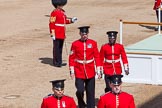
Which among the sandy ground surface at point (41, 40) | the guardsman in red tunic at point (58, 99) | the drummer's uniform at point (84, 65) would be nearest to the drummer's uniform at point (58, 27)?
the sandy ground surface at point (41, 40)

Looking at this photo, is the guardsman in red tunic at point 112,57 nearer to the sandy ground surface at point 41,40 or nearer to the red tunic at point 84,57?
the red tunic at point 84,57

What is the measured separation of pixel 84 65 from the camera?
12.7 meters

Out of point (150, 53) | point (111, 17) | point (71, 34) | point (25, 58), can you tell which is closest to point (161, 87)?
point (150, 53)

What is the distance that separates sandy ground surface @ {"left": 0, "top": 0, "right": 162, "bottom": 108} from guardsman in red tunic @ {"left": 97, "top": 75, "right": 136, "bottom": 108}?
4.41 meters

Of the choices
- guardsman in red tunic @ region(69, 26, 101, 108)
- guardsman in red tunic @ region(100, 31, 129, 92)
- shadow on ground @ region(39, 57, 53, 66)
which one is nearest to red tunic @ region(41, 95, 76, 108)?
guardsman in red tunic @ region(69, 26, 101, 108)

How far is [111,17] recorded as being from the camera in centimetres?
3109

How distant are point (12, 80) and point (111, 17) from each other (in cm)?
1504

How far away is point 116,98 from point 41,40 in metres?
14.8

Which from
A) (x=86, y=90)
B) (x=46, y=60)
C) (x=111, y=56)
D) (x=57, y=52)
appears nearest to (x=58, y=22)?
(x=57, y=52)

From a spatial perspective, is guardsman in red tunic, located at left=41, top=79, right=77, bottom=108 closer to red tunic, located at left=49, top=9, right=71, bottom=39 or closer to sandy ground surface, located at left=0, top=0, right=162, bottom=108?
sandy ground surface, located at left=0, top=0, right=162, bottom=108

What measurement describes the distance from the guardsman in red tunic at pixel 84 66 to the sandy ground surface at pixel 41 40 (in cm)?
162

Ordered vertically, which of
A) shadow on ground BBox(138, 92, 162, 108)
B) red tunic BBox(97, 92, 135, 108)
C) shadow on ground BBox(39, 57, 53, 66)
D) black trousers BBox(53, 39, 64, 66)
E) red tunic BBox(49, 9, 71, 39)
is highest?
red tunic BBox(49, 9, 71, 39)

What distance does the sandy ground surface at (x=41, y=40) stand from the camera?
1505 centimetres

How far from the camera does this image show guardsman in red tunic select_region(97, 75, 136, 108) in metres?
9.24
